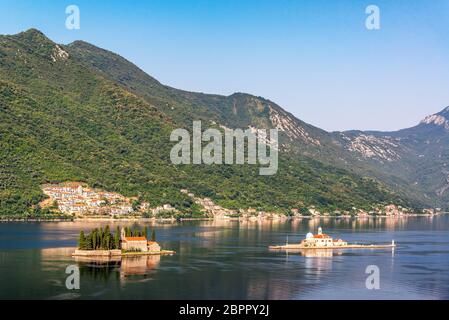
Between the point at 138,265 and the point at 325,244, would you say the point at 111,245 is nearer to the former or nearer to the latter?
the point at 138,265

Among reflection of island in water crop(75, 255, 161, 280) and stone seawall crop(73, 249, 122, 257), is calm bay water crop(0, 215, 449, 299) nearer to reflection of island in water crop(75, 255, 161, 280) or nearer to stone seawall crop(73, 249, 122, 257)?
reflection of island in water crop(75, 255, 161, 280)

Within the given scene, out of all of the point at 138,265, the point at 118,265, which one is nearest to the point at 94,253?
the point at 118,265

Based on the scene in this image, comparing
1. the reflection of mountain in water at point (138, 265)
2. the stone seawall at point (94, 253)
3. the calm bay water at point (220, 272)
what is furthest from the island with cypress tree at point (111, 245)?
the calm bay water at point (220, 272)

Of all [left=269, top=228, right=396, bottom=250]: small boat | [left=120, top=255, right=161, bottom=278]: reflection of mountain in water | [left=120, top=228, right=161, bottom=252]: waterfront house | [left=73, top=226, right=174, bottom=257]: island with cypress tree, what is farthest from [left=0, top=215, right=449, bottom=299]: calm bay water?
[left=269, top=228, right=396, bottom=250]: small boat

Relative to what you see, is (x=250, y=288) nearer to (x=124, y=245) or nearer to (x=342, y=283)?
(x=342, y=283)

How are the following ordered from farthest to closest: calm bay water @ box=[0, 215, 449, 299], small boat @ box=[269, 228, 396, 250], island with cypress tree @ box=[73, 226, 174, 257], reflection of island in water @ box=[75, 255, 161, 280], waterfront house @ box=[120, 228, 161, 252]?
small boat @ box=[269, 228, 396, 250], waterfront house @ box=[120, 228, 161, 252], island with cypress tree @ box=[73, 226, 174, 257], reflection of island in water @ box=[75, 255, 161, 280], calm bay water @ box=[0, 215, 449, 299]
